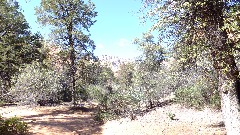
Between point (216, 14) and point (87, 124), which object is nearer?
point (216, 14)

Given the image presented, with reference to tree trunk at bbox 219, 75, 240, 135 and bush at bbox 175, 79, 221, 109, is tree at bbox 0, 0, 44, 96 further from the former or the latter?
tree trunk at bbox 219, 75, 240, 135

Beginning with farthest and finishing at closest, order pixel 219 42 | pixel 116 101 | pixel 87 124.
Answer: pixel 116 101, pixel 87 124, pixel 219 42

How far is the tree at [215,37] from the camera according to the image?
7.96m

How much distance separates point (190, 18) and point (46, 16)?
18802 mm

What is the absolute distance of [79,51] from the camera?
1013 inches

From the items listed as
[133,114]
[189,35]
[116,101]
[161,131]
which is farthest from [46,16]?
[189,35]

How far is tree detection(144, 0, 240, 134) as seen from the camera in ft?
26.1

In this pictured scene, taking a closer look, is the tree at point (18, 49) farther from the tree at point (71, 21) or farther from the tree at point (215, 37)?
the tree at point (215, 37)

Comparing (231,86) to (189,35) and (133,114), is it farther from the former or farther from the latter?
(133,114)

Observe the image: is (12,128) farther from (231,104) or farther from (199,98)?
(199,98)

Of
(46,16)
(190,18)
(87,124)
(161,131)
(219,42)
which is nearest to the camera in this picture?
(219,42)

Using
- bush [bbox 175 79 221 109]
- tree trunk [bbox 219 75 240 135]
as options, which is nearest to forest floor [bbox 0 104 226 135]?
bush [bbox 175 79 221 109]

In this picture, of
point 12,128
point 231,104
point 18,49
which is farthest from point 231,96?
point 18,49

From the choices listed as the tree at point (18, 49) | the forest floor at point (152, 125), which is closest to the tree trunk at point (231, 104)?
the forest floor at point (152, 125)
